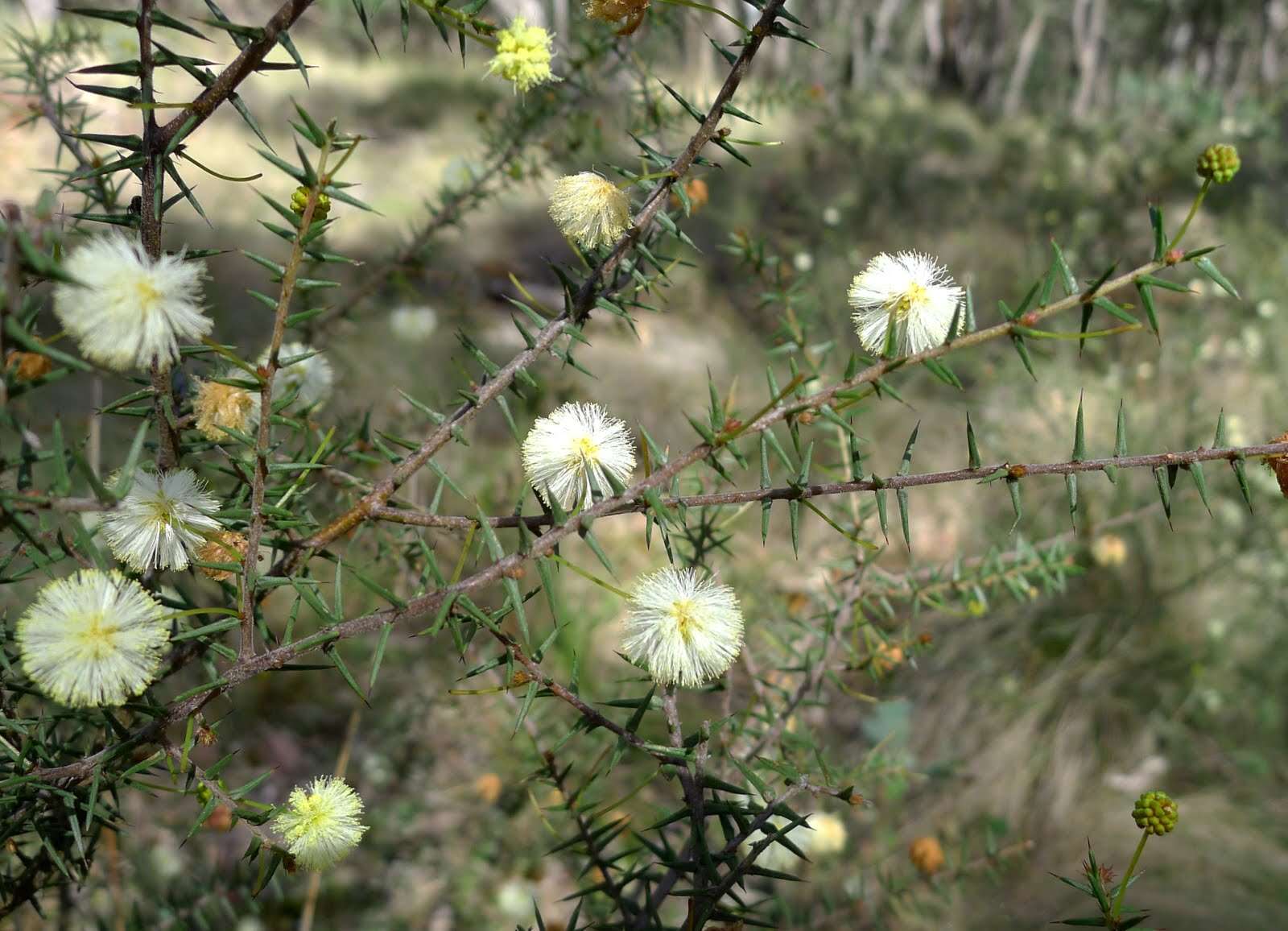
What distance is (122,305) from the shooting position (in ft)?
1.54

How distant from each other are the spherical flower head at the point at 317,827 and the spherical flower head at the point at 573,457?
9.8 inches

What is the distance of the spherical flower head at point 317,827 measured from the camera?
1.84 ft

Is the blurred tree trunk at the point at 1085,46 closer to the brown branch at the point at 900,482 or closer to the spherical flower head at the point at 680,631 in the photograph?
the brown branch at the point at 900,482

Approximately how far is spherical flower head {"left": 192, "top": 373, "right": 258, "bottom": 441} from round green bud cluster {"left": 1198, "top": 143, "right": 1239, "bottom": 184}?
695 millimetres

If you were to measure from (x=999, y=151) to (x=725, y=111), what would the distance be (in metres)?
6.61

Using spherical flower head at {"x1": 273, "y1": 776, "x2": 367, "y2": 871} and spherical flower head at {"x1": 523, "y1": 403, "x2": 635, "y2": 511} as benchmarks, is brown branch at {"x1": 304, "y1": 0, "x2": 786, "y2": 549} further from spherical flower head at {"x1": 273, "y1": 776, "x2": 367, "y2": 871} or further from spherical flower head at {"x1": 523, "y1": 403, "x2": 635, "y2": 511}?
spherical flower head at {"x1": 273, "y1": 776, "x2": 367, "y2": 871}

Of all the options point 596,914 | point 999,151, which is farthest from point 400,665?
point 999,151

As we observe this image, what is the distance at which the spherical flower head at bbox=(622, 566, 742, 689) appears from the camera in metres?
0.62

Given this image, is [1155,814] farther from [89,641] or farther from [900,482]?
[89,641]

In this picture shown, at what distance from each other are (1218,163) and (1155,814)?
1.54ft

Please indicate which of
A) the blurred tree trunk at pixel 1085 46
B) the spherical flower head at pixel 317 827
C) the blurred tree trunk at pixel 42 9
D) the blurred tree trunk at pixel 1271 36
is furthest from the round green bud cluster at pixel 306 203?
the blurred tree trunk at pixel 1271 36

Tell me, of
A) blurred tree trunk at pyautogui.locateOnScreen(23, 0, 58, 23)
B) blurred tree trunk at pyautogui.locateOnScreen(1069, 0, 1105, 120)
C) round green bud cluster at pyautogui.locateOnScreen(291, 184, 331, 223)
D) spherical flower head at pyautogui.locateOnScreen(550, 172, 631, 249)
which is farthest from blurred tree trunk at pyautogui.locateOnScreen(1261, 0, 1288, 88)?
blurred tree trunk at pyautogui.locateOnScreen(23, 0, 58, 23)

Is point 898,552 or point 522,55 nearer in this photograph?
point 522,55

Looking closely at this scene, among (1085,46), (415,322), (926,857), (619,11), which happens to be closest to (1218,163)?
(619,11)
